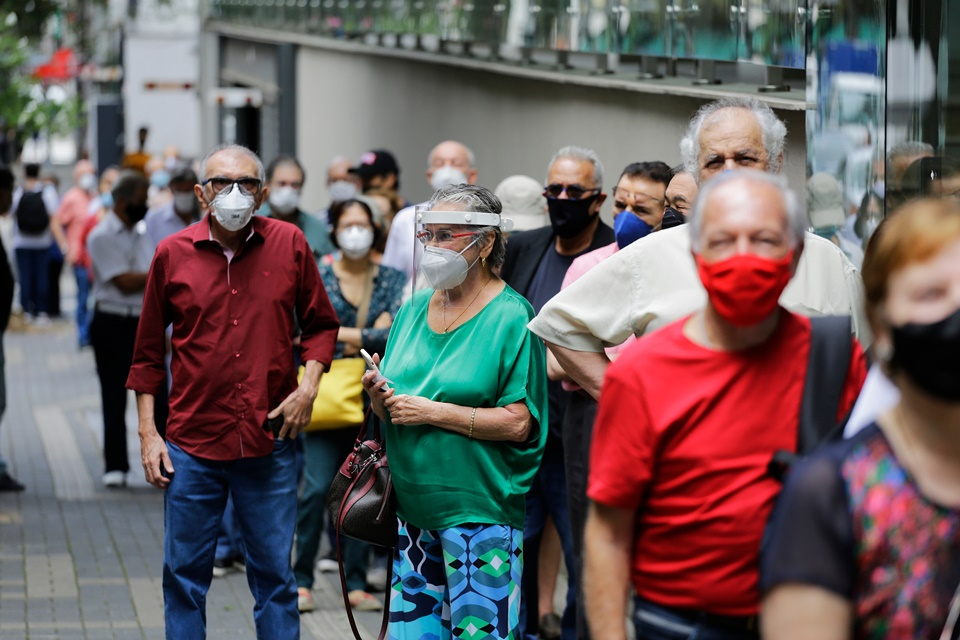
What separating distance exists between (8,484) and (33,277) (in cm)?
1111

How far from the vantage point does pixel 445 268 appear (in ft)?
15.9

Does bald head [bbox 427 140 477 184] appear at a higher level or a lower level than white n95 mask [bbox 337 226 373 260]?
higher

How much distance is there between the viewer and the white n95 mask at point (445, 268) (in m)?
4.85

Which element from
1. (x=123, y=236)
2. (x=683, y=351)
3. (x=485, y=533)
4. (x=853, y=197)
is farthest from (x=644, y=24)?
(x=683, y=351)

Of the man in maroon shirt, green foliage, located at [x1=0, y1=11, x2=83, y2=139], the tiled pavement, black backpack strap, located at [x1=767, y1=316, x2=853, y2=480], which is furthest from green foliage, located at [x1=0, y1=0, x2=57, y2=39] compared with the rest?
black backpack strap, located at [x1=767, y1=316, x2=853, y2=480]

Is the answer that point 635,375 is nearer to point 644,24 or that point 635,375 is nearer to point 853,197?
point 853,197

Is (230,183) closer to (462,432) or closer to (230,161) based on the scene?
(230,161)

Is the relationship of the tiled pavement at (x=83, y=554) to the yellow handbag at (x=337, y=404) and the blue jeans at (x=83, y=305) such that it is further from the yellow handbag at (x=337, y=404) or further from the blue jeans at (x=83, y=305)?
the blue jeans at (x=83, y=305)

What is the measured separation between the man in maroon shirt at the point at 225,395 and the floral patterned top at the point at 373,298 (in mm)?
1618

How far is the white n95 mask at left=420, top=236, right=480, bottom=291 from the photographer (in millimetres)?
4848

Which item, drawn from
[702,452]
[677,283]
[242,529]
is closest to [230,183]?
[242,529]

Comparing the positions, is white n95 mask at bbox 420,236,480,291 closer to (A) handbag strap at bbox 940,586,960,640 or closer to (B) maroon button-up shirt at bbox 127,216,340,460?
(B) maroon button-up shirt at bbox 127,216,340,460

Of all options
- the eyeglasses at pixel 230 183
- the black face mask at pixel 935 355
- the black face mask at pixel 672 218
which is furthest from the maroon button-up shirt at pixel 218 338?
the black face mask at pixel 935 355

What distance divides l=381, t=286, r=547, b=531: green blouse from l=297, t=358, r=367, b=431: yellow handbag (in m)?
2.41
